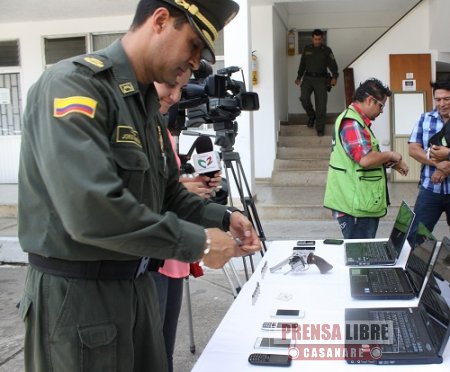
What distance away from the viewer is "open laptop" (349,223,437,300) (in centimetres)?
195

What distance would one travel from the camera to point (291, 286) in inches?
85.5

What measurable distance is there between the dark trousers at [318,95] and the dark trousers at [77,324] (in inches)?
→ 304

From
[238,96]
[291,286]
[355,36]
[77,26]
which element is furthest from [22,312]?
[355,36]

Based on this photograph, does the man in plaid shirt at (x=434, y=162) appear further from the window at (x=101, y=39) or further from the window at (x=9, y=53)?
the window at (x=9, y=53)

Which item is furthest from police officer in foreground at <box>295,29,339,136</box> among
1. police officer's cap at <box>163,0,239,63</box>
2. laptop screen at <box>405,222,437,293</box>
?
police officer's cap at <box>163,0,239,63</box>

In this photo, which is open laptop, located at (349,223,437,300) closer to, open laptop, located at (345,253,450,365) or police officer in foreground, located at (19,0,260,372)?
open laptop, located at (345,253,450,365)

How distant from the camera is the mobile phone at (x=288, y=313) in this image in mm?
1802

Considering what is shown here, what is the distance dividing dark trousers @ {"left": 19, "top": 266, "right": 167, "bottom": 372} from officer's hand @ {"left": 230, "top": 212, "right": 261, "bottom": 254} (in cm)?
37

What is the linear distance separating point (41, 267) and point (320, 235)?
4.70 meters

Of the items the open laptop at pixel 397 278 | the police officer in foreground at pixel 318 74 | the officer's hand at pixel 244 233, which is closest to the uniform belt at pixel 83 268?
the officer's hand at pixel 244 233

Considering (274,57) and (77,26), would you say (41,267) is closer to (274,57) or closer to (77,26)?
(274,57)

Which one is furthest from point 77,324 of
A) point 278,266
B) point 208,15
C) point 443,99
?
point 443,99

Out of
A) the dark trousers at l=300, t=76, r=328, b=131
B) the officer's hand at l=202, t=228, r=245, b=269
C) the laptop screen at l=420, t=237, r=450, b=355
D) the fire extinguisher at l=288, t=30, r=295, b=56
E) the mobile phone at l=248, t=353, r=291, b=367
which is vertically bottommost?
the mobile phone at l=248, t=353, r=291, b=367

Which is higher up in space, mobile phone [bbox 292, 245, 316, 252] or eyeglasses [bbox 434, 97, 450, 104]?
eyeglasses [bbox 434, 97, 450, 104]
